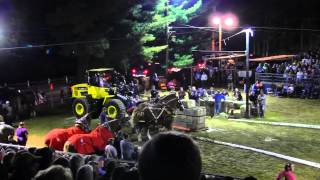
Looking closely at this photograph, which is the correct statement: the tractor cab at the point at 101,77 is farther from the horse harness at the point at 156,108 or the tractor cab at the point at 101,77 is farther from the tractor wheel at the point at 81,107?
the horse harness at the point at 156,108

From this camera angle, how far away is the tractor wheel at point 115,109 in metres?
21.3

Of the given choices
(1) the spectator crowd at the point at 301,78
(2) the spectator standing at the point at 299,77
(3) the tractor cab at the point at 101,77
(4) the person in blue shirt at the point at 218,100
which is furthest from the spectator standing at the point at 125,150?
(2) the spectator standing at the point at 299,77

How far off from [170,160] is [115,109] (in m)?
19.4

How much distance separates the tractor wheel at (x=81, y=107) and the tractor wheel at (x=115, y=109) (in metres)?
1.81

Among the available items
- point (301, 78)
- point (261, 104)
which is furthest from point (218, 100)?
point (301, 78)

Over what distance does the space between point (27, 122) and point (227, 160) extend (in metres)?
12.4

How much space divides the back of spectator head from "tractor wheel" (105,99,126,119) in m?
18.8

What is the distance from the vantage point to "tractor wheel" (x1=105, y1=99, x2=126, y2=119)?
837 inches

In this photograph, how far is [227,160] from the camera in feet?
51.3

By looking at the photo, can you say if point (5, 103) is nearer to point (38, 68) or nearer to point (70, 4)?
point (70, 4)

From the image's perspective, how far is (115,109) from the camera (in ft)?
70.4

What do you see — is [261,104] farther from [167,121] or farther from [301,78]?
[301,78]

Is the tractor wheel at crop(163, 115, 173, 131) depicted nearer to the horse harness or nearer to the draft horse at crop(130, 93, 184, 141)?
the draft horse at crop(130, 93, 184, 141)

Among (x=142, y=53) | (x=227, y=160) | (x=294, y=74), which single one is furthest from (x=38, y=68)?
(x=227, y=160)
